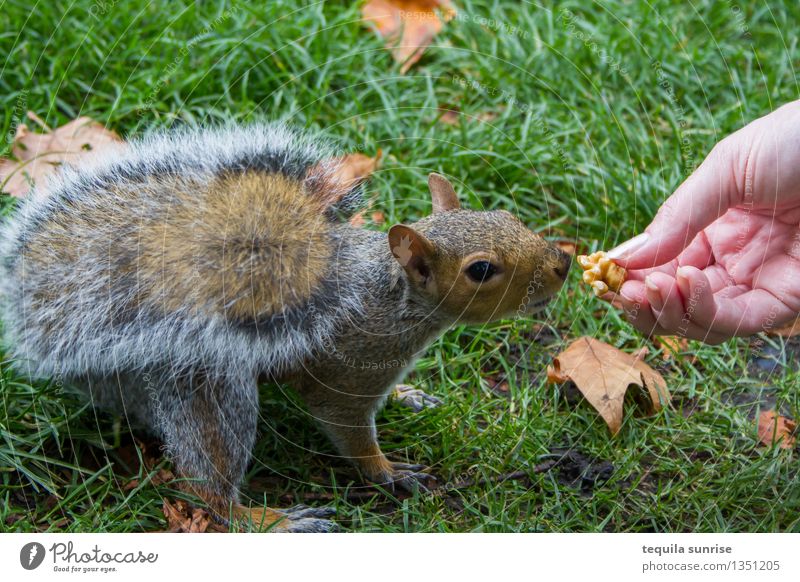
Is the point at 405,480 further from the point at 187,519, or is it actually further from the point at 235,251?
the point at 235,251

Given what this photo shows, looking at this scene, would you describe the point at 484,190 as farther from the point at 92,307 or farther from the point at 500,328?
the point at 92,307

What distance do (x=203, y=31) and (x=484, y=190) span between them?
3.33 ft

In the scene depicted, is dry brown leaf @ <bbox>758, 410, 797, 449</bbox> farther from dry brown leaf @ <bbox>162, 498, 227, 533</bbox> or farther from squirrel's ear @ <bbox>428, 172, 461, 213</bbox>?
dry brown leaf @ <bbox>162, 498, 227, 533</bbox>

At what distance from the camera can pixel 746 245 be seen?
2.06 meters

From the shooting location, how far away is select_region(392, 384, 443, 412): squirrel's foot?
2188mm

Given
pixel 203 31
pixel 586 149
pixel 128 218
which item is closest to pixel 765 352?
pixel 586 149

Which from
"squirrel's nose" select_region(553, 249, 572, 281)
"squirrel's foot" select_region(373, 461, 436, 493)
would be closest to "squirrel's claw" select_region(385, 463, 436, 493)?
"squirrel's foot" select_region(373, 461, 436, 493)

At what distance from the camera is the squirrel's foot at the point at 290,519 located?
1.85 metres
